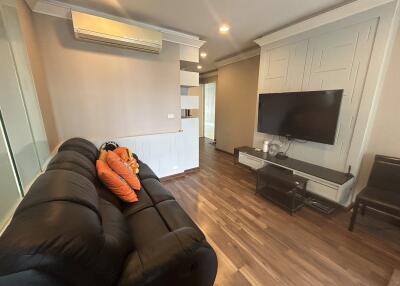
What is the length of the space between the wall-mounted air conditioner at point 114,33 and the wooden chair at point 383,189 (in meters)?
3.25

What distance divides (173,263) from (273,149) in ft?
9.04

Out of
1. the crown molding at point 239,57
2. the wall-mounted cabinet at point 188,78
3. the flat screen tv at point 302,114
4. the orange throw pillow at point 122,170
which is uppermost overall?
the crown molding at point 239,57

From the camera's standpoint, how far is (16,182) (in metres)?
1.19

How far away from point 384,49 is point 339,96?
59 cm

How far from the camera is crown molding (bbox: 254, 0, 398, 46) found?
6.18 ft

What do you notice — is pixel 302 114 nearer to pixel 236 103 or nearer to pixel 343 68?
pixel 343 68

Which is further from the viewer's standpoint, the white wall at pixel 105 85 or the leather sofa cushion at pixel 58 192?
the white wall at pixel 105 85

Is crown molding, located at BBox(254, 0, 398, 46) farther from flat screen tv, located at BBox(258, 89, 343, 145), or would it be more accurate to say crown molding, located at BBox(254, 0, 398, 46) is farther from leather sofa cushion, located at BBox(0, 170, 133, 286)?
leather sofa cushion, located at BBox(0, 170, 133, 286)

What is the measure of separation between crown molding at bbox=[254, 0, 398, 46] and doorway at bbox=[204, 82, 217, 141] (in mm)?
3376

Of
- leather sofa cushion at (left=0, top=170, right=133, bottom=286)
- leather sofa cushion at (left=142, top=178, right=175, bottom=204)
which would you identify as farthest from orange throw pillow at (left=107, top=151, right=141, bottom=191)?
leather sofa cushion at (left=0, top=170, right=133, bottom=286)

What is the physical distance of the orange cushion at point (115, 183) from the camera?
4.75 ft

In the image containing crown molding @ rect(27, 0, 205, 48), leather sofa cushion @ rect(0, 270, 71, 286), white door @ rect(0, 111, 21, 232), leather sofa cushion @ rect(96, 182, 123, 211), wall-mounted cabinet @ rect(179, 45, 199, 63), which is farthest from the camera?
wall-mounted cabinet @ rect(179, 45, 199, 63)

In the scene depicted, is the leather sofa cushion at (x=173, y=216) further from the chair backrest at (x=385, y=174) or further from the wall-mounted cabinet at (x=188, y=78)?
the wall-mounted cabinet at (x=188, y=78)

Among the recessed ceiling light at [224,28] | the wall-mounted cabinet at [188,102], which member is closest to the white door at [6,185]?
the wall-mounted cabinet at [188,102]
